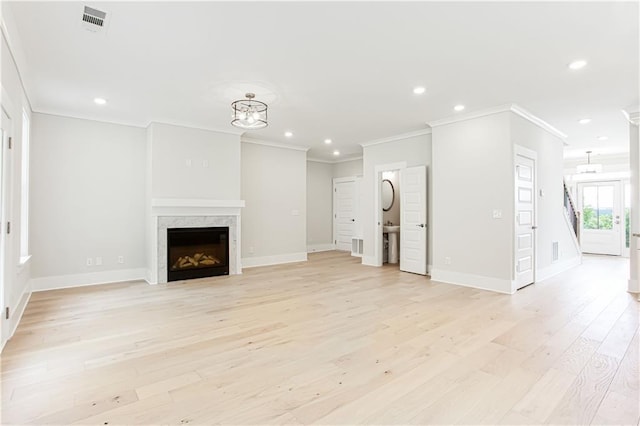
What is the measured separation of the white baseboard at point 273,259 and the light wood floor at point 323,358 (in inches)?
88.8

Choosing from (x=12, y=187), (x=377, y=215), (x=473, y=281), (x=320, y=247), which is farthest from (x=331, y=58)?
(x=320, y=247)

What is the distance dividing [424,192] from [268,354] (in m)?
4.46

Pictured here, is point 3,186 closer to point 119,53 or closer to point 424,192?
point 119,53

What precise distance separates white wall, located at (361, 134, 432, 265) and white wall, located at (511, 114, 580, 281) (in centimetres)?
157

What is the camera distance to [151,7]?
100 inches

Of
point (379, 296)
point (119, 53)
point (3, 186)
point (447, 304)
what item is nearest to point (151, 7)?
point (119, 53)

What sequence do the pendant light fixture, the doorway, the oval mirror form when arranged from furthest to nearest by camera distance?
the doorway → the oval mirror → the pendant light fixture

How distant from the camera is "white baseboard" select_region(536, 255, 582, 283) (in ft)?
18.7

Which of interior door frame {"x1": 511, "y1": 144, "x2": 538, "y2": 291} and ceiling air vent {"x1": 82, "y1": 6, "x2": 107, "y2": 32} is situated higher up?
ceiling air vent {"x1": 82, "y1": 6, "x2": 107, "y2": 32}

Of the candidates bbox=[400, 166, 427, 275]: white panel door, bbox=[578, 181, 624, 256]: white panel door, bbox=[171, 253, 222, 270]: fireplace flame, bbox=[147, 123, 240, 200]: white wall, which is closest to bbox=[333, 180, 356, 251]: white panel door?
bbox=[400, 166, 427, 275]: white panel door

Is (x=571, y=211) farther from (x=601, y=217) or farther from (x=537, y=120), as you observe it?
(x=537, y=120)

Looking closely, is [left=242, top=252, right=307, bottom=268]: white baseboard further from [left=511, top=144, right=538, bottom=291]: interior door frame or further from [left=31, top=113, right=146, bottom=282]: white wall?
[left=511, top=144, right=538, bottom=291]: interior door frame

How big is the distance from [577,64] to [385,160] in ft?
12.6

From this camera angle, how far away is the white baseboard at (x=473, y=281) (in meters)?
4.87
